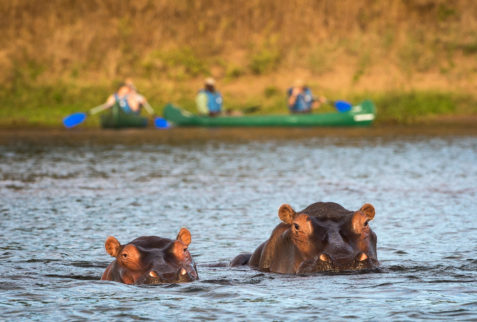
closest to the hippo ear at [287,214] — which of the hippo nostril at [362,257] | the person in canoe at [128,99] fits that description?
the hippo nostril at [362,257]

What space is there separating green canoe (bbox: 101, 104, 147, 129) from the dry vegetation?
178 inches

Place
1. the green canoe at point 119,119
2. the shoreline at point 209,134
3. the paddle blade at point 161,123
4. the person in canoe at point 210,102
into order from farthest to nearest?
1. the person in canoe at point 210,102
2. the green canoe at point 119,119
3. the paddle blade at point 161,123
4. the shoreline at point 209,134

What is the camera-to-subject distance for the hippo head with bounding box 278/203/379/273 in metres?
7.94

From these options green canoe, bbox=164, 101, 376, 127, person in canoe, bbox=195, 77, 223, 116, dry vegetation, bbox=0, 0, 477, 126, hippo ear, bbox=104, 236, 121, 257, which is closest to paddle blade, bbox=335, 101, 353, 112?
green canoe, bbox=164, 101, 376, 127

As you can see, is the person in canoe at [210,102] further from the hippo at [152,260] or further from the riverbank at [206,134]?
the hippo at [152,260]

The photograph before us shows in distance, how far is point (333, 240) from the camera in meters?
8.02

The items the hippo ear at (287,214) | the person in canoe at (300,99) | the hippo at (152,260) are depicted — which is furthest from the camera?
the person in canoe at (300,99)

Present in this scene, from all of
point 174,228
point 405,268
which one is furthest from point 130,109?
point 405,268

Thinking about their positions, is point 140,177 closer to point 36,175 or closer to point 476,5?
point 36,175

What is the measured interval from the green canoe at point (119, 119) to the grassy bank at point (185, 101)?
216 centimetres

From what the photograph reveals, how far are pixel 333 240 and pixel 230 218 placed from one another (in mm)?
4970

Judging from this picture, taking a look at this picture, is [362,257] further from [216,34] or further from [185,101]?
[216,34]

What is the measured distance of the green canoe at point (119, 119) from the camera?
32109mm

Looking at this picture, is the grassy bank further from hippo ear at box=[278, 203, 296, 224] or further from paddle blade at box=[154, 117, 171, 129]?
hippo ear at box=[278, 203, 296, 224]
